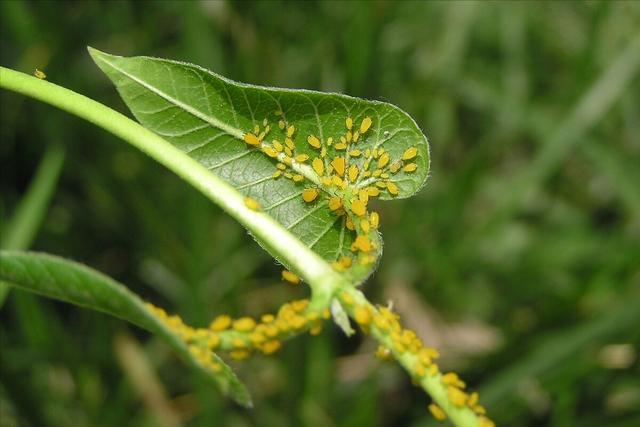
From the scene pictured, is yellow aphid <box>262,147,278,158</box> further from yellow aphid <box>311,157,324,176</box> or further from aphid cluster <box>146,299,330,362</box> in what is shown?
aphid cluster <box>146,299,330,362</box>

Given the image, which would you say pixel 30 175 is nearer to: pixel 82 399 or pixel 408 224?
pixel 82 399

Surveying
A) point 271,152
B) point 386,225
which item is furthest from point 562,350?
point 271,152

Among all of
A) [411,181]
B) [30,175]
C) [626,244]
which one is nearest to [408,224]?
[626,244]

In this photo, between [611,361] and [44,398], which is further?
[611,361]

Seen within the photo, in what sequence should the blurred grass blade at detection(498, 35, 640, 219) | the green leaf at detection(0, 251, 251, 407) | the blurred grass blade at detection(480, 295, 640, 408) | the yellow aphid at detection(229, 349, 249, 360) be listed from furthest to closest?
the blurred grass blade at detection(498, 35, 640, 219) < the blurred grass blade at detection(480, 295, 640, 408) < the yellow aphid at detection(229, 349, 249, 360) < the green leaf at detection(0, 251, 251, 407)

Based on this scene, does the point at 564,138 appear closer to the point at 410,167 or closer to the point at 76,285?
the point at 410,167

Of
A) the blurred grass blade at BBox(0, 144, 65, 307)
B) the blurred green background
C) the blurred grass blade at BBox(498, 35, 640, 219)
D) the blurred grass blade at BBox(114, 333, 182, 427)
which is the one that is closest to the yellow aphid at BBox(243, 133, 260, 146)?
the blurred green background

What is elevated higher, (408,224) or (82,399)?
(408,224)

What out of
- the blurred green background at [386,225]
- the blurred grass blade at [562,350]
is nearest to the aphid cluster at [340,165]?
the blurred green background at [386,225]
